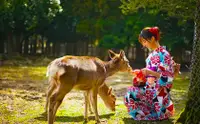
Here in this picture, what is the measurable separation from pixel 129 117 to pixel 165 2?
540 centimetres

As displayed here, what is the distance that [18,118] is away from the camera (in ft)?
24.4

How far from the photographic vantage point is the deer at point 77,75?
6262mm

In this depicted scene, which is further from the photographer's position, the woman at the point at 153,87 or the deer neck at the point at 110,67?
the deer neck at the point at 110,67

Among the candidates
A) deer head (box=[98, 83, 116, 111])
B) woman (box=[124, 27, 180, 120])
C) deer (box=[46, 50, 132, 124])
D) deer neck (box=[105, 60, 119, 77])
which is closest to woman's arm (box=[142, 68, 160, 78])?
woman (box=[124, 27, 180, 120])

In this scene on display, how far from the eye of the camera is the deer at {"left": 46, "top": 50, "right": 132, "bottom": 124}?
6262mm

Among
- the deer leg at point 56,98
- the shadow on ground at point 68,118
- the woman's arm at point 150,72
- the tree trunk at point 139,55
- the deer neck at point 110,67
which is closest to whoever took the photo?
the deer leg at point 56,98

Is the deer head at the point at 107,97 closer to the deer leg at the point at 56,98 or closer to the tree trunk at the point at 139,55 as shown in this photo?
the deer leg at the point at 56,98

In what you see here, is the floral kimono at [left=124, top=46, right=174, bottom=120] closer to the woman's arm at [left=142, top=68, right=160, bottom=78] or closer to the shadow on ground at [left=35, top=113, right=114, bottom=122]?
the woman's arm at [left=142, top=68, right=160, bottom=78]

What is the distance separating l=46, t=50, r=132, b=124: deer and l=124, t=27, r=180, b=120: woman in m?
0.79

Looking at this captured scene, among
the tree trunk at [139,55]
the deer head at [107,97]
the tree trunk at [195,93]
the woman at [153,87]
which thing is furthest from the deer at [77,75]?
the tree trunk at [139,55]

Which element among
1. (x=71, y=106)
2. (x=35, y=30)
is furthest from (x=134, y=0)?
(x=35, y=30)

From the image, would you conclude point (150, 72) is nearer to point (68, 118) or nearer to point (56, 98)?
point (56, 98)

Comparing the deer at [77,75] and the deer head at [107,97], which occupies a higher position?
the deer at [77,75]

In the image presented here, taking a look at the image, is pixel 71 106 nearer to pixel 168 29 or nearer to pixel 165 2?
pixel 165 2
